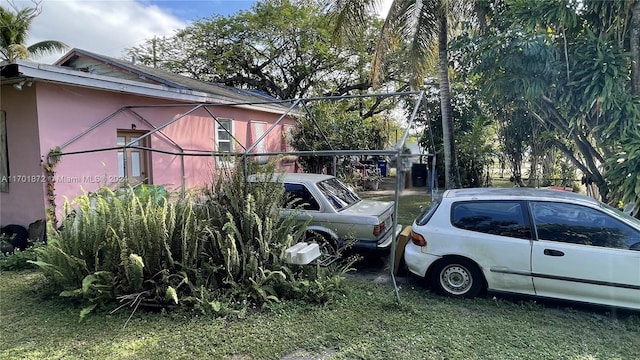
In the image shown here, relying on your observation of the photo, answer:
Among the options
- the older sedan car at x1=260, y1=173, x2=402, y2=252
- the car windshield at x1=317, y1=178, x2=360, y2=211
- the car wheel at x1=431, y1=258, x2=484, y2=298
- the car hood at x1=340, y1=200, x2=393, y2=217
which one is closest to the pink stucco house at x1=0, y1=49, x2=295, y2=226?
the older sedan car at x1=260, y1=173, x2=402, y2=252

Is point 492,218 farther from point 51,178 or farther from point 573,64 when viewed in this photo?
point 51,178

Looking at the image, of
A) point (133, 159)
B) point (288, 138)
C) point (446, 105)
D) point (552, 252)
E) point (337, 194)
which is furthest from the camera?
point (288, 138)

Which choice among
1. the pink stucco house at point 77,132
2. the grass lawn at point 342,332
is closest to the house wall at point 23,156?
the pink stucco house at point 77,132

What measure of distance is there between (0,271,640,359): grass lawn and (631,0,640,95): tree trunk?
159 inches

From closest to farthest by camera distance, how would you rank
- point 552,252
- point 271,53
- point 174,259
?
point 552,252
point 174,259
point 271,53

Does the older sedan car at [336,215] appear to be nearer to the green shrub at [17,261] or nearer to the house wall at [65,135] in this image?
the house wall at [65,135]

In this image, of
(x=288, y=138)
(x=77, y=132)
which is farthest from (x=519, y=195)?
(x=288, y=138)

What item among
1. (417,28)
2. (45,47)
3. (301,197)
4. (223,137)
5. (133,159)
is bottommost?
(301,197)

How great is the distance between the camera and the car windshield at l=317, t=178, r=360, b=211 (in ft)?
21.4

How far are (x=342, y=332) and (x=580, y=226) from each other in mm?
3072

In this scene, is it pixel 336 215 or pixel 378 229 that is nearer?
pixel 378 229

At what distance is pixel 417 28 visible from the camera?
10.2m

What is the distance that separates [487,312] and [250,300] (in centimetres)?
288

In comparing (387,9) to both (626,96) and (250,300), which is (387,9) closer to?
(626,96)
